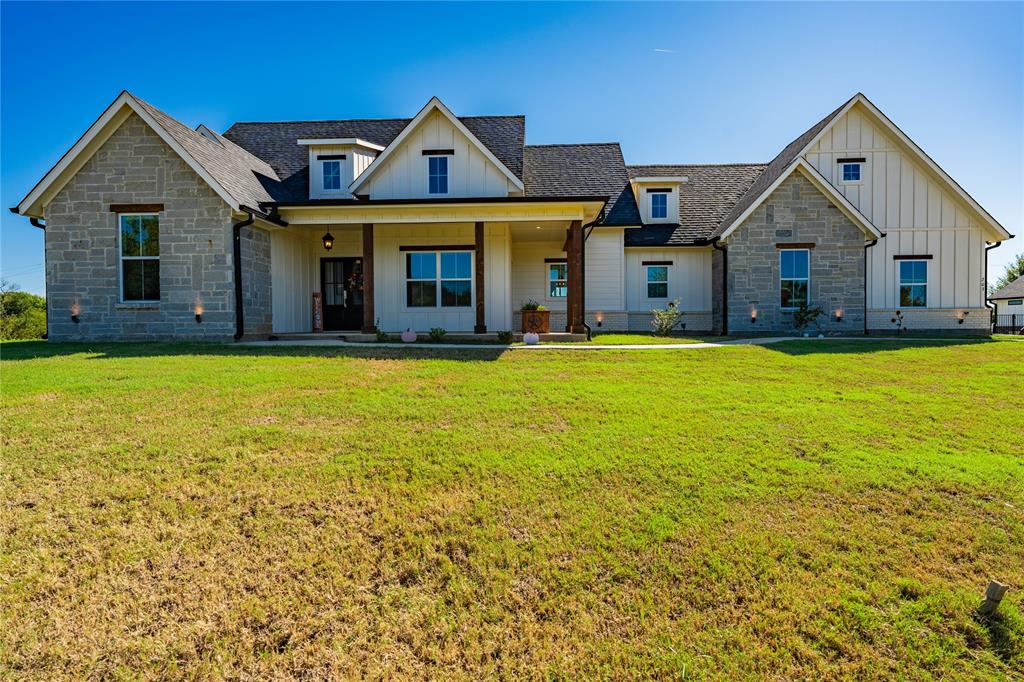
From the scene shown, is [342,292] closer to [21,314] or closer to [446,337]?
[446,337]

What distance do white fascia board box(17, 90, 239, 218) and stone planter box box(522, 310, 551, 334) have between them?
7811mm

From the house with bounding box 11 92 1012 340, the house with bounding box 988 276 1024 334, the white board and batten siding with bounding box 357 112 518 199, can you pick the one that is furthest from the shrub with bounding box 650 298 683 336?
the house with bounding box 988 276 1024 334

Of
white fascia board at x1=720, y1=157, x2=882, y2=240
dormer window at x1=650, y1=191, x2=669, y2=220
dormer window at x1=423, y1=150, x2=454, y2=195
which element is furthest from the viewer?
dormer window at x1=650, y1=191, x2=669, y2=220

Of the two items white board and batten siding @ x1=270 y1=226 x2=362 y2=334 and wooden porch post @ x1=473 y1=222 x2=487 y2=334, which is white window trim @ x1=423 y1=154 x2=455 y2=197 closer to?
wooden porch post @ x1=473 y1=222 x2=487 y2=334

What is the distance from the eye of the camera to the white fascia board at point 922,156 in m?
18.0

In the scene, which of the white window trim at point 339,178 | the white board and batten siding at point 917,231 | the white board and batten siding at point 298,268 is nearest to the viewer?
the white board and batten siding at point 298,268

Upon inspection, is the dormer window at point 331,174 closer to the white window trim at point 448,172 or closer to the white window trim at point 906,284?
the white window trim at point 448,172

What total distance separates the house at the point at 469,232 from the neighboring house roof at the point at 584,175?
111 millimetres

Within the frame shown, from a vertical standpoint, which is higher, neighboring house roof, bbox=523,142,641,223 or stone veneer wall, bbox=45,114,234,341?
neighboring house roof, bbox=523,142,641,223

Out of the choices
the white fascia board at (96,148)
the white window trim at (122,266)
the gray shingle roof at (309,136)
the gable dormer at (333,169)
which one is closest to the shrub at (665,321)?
the gray shingle roof at (309,136)

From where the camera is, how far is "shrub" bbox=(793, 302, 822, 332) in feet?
54.4

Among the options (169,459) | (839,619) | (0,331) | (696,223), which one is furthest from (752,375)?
(0,331)

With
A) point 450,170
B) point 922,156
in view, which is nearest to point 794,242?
point 922,156

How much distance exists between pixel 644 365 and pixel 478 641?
7369 mm
